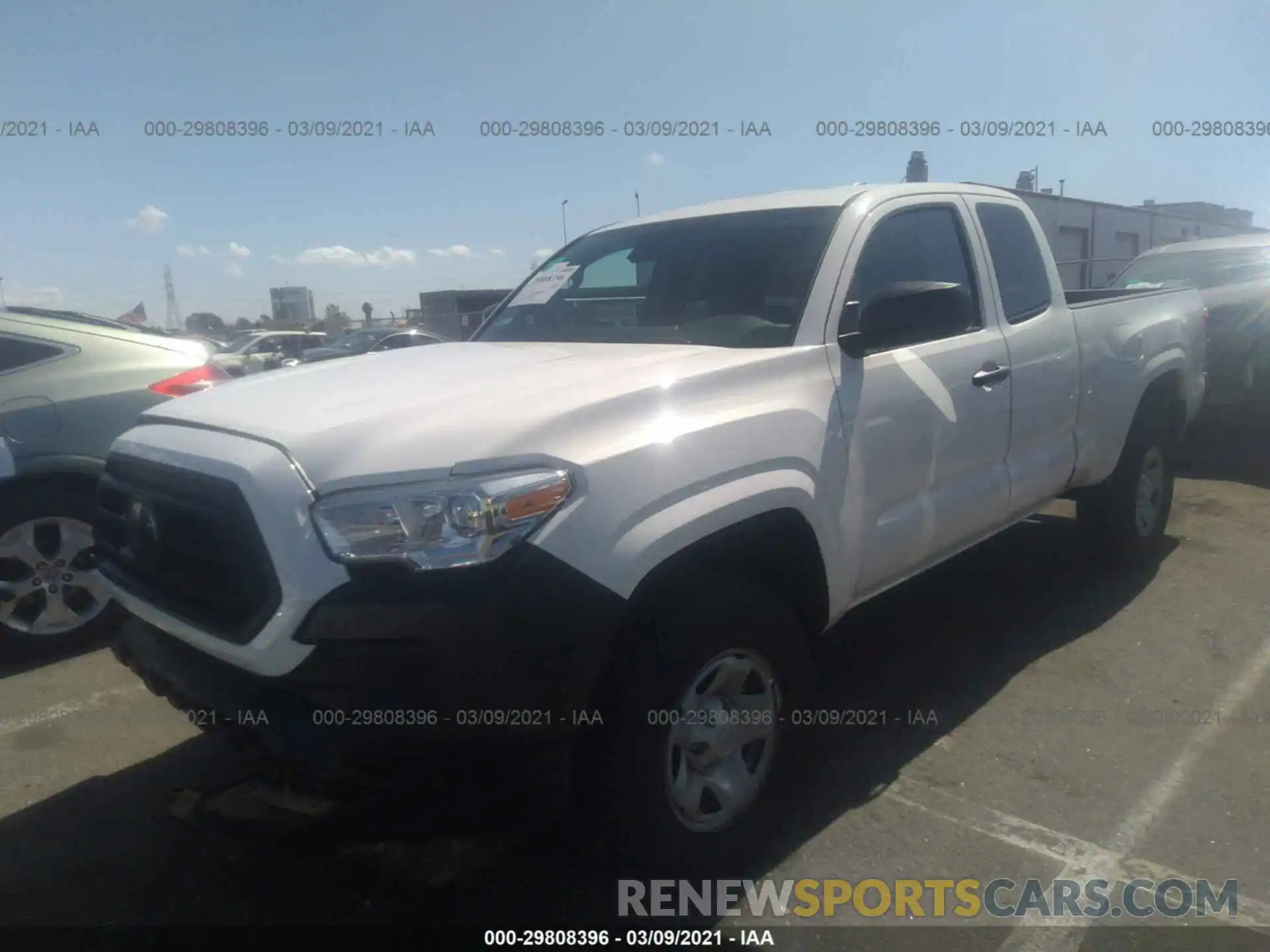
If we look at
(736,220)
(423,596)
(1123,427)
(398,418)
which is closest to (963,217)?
(736,220)

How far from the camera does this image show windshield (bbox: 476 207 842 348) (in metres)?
3.20

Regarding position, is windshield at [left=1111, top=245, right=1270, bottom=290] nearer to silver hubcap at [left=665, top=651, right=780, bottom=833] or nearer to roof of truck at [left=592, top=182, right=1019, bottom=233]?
roof of truck at [left=592, top=182, right=1019, bottom=233]

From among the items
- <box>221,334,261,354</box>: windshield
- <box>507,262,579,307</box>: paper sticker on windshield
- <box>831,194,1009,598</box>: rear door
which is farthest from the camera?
<box>221,334,261,354</box>: windshield

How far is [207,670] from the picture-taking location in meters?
2.31

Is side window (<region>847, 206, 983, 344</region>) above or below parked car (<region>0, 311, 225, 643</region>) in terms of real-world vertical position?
above

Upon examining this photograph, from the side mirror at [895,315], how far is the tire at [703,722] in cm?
91

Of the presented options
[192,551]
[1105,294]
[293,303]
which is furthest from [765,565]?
[293,303]

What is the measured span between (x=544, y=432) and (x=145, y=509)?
44.6 inches

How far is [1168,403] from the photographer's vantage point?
17.2 feet

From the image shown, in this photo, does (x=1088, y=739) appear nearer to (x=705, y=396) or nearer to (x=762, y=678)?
(x=762, y=678)

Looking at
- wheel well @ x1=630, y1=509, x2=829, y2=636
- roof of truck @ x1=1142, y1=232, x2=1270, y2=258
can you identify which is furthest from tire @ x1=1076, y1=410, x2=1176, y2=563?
roof of truck @ x1=1142, y1=232, x2=1270, y2=258

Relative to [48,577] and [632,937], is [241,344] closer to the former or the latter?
[48,577]

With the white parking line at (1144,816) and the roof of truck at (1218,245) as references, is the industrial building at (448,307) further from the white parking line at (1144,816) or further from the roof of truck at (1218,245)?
the white parking line at (1144,816)

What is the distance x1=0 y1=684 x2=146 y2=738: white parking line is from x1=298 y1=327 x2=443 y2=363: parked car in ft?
38.4
